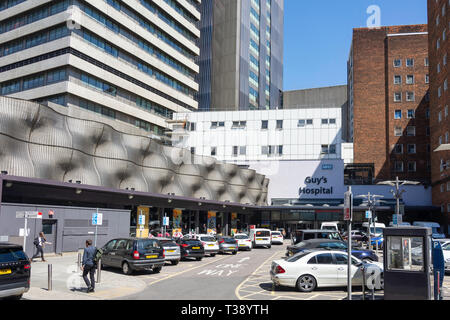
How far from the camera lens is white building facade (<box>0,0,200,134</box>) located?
55.6 meters

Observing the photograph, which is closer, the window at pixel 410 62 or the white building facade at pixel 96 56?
the white building facade at pixel 96 56

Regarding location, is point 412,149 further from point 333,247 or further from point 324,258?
point 324,258

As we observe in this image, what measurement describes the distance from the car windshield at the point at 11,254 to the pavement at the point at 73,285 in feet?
5.22

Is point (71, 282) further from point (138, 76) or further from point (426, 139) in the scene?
point (426, 139)

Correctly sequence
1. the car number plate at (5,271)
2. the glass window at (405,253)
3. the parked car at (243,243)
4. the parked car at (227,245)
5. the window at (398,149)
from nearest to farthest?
the car number plate at (5,271) < the glass window at (405,253) < the parked car at (227,245) < the parked car at (243,243) < the window at (398,149)

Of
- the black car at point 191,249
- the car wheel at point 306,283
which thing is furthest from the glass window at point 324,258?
the black car at point 191,249

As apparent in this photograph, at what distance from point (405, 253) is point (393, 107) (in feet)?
229

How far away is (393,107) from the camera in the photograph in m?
76.7

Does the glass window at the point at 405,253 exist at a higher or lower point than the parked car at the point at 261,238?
higher

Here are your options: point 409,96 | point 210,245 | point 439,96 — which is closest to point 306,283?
point 210,245

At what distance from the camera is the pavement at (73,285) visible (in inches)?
543

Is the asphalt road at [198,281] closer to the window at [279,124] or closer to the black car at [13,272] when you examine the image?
the black car at [13,272]

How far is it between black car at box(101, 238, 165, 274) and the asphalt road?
1.70 ft

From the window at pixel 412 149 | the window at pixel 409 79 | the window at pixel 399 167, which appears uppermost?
the window at pixel 409 79
